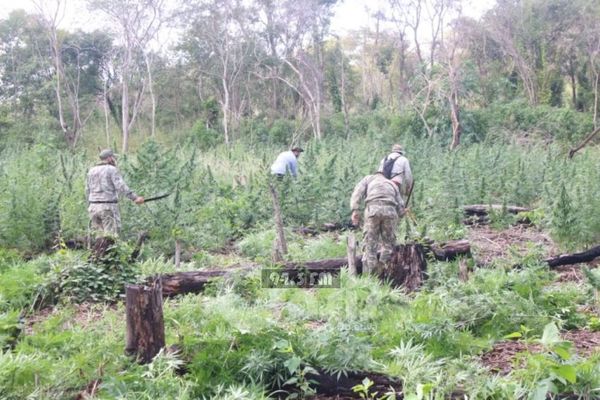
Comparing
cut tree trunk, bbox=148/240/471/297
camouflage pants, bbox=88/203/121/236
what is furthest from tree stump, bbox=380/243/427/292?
camouflage pants, bbox=88/203/121/236

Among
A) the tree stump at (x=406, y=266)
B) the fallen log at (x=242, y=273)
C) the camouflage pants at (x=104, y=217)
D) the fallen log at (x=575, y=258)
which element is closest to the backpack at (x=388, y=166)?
the fallen log at (x=242, y=273)

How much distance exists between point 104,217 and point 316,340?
17.8 ft

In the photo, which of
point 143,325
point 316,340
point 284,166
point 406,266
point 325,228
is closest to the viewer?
point 143,325

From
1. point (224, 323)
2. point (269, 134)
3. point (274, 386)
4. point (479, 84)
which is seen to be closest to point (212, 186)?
point (224, 323)

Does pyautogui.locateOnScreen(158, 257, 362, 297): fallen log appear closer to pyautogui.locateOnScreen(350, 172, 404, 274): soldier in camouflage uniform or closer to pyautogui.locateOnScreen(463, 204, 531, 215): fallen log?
pyautogui.locateOnScreen(350, 172, 404, 274): soldier in camouflage uniform

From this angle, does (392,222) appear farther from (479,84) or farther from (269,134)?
(479,84)

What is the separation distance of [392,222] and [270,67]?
91.2ft

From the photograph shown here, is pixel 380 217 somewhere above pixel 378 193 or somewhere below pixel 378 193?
below

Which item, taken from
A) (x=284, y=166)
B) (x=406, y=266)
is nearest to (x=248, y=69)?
(x=284, y=166)

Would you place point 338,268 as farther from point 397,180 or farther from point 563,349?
point 563,349

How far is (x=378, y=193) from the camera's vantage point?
7832mm

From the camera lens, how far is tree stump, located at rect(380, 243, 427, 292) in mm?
7121

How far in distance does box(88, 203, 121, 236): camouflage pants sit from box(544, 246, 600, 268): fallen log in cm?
583

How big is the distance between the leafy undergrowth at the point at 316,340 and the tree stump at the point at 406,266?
0.75ft
